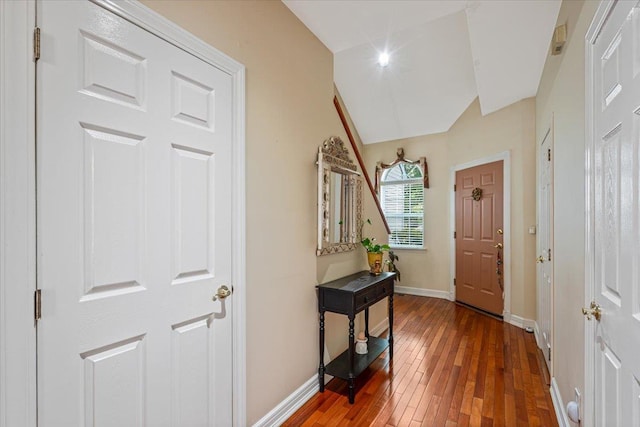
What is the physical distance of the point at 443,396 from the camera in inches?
85.7

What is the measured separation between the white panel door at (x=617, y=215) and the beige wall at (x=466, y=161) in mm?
2484

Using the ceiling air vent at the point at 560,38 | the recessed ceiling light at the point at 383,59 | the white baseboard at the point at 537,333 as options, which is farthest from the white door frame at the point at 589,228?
the recessed ceiling light at the point at 383,59

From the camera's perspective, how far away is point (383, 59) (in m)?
3.69

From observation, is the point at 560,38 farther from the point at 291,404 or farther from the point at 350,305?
the point at 291,404

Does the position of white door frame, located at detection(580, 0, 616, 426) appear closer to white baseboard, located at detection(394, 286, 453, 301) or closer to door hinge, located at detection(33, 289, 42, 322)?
door hinge, located at detection(33, 289, 42, 322)

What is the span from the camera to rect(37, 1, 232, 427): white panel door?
3.19ft

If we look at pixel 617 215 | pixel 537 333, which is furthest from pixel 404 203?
pixel 617 215

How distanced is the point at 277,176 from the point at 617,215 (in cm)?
158

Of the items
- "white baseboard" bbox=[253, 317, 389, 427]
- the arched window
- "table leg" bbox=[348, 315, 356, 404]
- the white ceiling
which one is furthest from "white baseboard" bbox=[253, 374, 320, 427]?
the arched window

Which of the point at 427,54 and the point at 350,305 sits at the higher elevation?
the point at 427,54

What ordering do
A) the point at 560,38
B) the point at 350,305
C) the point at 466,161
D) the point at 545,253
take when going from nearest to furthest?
the point at 560,38 < the point at 350,305 < the point at 545,253 < the point at 466,161

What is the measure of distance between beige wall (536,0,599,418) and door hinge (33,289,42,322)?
2216 mm

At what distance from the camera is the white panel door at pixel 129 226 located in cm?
97

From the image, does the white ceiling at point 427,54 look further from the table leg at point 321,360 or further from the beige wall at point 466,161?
the table leg at point 321,360
